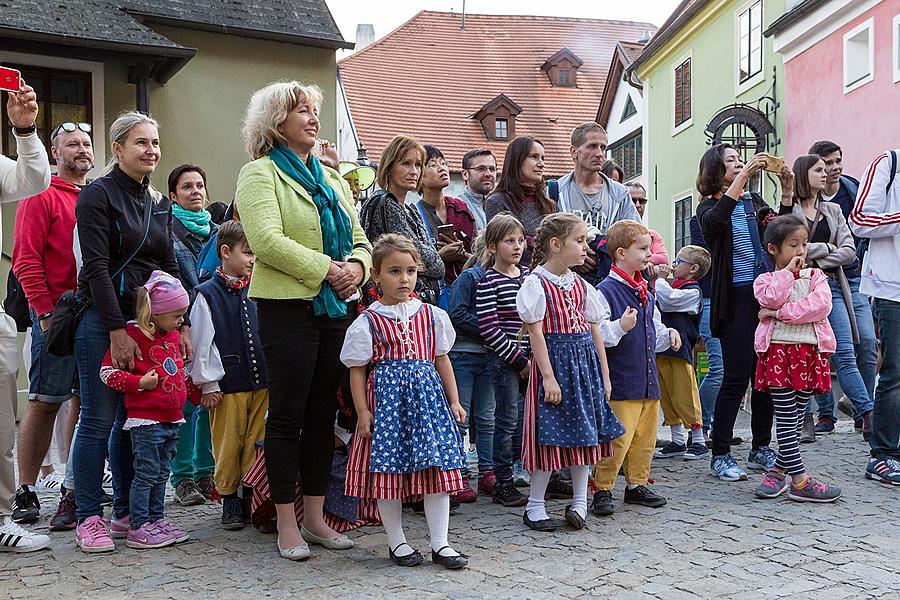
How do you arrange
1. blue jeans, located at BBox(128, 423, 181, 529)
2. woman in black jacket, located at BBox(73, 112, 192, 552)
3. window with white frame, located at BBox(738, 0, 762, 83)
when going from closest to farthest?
woman in black jacket, located at BBox(73, 112, 192, 552), blue jeans, located at BBox(128, 423, 181, 529), window with white frame, located at BBox(738, 0, 762, 83)

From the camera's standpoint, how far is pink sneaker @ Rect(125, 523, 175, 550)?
4941mm

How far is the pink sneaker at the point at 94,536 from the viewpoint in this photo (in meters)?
4.86

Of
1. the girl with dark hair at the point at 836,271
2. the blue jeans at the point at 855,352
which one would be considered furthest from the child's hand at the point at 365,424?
the blue jeans at the point at 855,352

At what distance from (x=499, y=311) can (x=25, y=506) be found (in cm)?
294

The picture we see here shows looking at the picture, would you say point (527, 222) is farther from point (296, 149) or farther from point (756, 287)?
point (296, 149)

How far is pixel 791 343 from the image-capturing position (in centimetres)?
591

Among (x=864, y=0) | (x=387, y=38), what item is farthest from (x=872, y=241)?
(x=387, y=38)

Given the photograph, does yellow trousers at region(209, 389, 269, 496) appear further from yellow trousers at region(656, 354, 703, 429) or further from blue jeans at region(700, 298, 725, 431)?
blue jeans at region(700, 298, 725, 431)

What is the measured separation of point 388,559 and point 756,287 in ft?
9.36

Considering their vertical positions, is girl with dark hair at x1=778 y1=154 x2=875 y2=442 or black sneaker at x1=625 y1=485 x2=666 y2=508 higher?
girl with dark hair at x1=778 y1=154 x2=875 y2=442

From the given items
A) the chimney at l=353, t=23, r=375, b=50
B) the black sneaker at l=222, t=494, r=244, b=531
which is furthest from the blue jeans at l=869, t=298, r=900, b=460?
the chimney at l=353, t=23, r=375, b=50

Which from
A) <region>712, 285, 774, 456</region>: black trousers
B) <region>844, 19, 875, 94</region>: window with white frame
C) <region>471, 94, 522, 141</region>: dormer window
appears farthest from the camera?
<region>471, 94, 522, 141</region>: dormer window

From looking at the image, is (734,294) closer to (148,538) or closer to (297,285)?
(297,285)

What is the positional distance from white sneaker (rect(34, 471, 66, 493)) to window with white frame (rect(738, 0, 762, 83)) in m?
17.5
